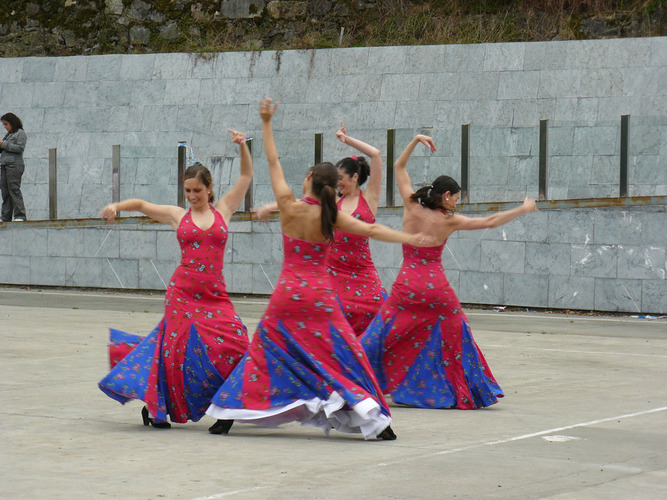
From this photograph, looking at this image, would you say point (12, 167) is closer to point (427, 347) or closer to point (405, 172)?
point (405, 172)

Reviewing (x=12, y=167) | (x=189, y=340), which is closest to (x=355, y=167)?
(x=189, y=340)

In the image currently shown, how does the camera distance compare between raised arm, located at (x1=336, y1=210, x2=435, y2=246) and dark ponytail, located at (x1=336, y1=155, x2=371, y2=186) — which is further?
dark ponytail, located at (x1=336, y1=155, x2=371, y2=186)

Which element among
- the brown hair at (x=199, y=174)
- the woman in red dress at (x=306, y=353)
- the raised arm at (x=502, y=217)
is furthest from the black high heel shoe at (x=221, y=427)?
the raised arm at (x=502, y=217)

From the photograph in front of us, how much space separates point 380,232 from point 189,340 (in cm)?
158

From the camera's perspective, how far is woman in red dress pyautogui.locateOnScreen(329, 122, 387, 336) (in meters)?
9.41

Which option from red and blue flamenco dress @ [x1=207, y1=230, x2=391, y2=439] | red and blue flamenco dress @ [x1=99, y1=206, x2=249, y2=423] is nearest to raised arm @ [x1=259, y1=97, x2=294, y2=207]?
red and blue flamenco dress @ [x1=207, y1=230, x2=391, y2=439]

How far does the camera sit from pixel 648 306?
16.3 m

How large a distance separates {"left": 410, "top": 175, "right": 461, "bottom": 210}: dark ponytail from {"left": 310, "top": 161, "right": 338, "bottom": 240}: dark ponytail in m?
1.71

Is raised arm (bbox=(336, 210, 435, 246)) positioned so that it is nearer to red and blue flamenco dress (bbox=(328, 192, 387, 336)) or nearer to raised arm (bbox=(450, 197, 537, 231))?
raised arm (bbox=(450, 197, 537, 231))

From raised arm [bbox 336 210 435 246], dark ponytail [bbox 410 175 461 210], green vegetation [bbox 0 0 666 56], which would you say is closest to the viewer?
raised arm [bbox 336 210 435 246]

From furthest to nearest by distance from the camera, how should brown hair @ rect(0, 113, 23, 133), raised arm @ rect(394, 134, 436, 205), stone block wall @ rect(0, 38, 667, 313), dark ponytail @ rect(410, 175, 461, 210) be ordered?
brown hair @ rect(0, 113, 23, 133)
stone block wall @ rect(0, 38, 667, 313)
raised arm @ rect(394, 134, 436, 205)
dark ponytail @ rect(410, 175, 461, 210)

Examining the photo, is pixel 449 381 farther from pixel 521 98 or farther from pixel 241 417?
pixel 521 98

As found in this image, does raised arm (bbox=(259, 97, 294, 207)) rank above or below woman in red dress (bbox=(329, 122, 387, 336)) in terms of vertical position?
above

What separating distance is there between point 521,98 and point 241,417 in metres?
12.6
